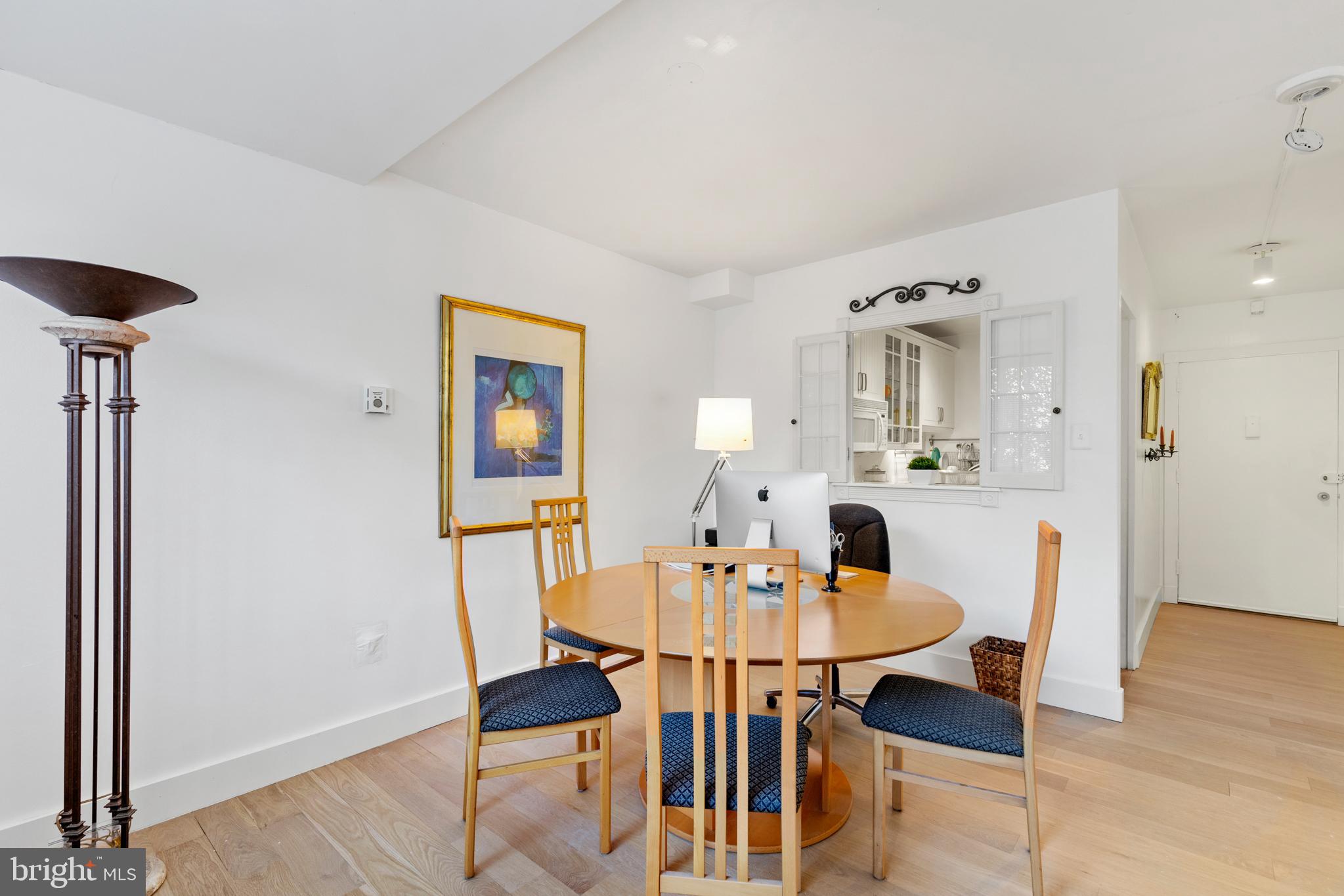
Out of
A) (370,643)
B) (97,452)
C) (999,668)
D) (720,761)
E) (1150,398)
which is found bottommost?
(999,668)

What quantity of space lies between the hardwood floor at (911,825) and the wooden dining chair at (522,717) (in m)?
0.17

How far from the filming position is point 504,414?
10.3ft

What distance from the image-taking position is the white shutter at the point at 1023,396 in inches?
119

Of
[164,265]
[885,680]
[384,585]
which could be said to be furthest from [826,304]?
[164,265]

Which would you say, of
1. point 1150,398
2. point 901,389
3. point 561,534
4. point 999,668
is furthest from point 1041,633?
point 1150,398

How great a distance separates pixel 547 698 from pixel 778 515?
3.21 feet

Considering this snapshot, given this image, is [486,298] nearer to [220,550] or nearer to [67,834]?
[220,550]

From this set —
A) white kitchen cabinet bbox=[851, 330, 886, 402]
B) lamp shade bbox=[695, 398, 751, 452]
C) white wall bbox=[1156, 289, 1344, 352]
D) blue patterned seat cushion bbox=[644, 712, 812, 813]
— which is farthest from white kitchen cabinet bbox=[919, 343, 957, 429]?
blue patterned seat cushion bbox=[644, 712, 812, 813]

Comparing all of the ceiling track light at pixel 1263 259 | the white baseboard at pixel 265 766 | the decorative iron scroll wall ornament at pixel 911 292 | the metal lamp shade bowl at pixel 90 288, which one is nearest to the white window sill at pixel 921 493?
the decorative iron scroll wall ornament at pixel 911 292

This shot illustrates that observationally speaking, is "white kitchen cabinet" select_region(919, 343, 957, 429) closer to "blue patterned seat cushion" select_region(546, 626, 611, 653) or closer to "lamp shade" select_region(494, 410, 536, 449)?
"lamp shade" select_region(494, 410, 536, 449)

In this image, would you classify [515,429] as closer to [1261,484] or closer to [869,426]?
[869,426]

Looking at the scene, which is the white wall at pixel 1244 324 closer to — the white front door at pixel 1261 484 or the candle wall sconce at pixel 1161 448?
the white front door at pixel 1261 484

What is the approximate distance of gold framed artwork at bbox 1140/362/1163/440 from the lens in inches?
162

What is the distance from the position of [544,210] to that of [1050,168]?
92.9 inches
